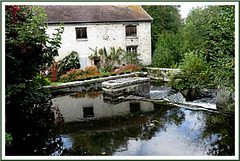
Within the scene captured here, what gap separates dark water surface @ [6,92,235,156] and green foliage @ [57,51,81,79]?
8.88m

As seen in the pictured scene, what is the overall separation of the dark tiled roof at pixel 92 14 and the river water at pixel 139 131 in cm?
1127

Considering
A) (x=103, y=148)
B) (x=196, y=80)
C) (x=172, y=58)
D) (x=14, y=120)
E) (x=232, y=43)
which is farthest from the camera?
(x=172, y=58)

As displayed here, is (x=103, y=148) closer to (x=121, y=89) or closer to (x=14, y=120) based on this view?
(x=14, y=120)

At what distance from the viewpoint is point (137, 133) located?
13.0 ft

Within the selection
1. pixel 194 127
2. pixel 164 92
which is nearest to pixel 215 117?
pixel 194 127

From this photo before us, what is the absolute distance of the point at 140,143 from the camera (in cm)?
354

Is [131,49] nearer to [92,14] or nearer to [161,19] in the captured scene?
[92,14]

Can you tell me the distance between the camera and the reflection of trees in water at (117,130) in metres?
3.41

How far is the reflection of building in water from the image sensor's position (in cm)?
523

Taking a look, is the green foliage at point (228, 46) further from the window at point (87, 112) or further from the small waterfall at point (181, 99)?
the window at point (87, 112)

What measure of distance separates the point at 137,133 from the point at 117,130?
1.58 feet

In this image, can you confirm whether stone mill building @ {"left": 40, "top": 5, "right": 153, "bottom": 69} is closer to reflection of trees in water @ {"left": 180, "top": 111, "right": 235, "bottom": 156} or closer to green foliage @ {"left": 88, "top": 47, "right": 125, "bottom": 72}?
green foliage @ {"left": 88, "top": 47, "right": 125, "bottom": 72}

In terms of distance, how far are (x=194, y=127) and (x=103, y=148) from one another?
2.21 m

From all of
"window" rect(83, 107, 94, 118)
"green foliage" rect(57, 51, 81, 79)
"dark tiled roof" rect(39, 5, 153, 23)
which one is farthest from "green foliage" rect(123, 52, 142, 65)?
"window" rect(83, 107, 94, 118)
